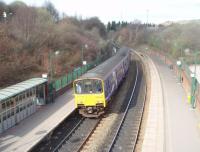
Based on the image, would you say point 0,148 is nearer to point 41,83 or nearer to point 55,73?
point 41,83

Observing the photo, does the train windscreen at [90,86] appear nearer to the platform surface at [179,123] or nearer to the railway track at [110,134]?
the railway track at [110,134]

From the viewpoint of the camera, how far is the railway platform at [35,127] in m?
16.4

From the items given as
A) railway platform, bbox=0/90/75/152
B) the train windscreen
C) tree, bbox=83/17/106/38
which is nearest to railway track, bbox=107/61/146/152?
the train windscreen

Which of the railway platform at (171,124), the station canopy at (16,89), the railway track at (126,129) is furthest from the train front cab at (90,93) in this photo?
the railway platform at (171,124)

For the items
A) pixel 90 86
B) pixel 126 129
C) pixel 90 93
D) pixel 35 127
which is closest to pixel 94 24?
pixel 90 86

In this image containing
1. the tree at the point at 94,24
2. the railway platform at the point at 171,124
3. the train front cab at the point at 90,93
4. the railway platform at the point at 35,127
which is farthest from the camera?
the tree at the point at 94,24

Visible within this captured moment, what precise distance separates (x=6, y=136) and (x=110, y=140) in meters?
5.86

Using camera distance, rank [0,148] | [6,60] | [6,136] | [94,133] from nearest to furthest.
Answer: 1. [0,148]
2. [6,136]
3. [94,133]
4. [6,60]

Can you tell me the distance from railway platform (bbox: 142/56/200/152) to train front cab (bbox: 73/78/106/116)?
11.9 feet

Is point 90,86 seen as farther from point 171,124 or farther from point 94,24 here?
point 94,24

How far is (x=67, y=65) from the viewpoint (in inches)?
1758

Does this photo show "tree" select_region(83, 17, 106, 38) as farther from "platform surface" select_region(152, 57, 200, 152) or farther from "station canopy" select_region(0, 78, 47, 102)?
"station canopy" select_region(0, 78, 47, 102)

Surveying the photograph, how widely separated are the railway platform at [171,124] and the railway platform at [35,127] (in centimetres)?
577

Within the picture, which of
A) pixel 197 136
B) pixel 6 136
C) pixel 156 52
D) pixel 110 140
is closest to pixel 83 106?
pixel 110 140
